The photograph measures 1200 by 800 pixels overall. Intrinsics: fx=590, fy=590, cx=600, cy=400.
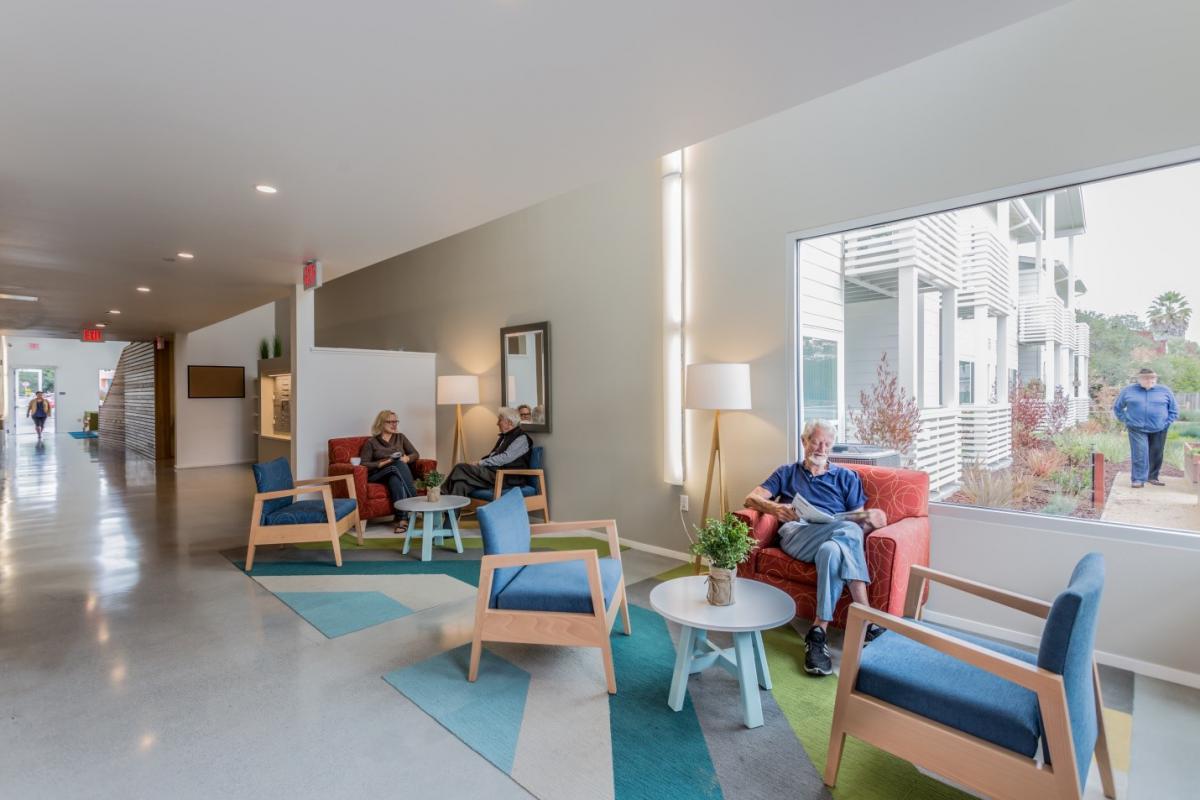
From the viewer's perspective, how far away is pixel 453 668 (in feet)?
9.64

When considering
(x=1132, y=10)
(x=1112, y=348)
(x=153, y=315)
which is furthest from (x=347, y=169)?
(x=153, y=315)

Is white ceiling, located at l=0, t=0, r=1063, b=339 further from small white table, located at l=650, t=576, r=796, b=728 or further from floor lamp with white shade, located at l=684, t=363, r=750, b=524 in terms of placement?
small white table, located at l=650, t=576, r=796, b=728

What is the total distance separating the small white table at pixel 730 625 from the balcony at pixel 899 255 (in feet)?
7.52

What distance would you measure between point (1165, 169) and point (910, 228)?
120 cm

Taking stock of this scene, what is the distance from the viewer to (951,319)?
12.4 feet

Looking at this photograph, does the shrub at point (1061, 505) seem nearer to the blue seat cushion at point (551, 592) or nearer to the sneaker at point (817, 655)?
the sneaker at point (817, 655)

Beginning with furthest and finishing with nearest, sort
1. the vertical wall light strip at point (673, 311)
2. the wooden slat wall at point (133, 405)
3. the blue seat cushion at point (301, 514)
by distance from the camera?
the wooden slat wall at point (133, 405) < the vertical wall light strip at point (673, 311) < the blue seat cushion at point (301, 514)

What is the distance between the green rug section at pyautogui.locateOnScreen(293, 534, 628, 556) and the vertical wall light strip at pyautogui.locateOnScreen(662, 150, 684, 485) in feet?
3.34

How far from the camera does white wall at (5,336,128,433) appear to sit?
61.7 ft

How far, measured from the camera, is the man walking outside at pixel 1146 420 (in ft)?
9.90

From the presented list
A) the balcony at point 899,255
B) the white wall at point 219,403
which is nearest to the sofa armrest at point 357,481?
the balcony at point 899,255

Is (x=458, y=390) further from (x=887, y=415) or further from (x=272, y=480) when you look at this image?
(x=887, y=415)

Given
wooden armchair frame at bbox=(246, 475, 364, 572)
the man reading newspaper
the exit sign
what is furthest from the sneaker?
the exit sign

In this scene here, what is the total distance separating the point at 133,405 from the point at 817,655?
16552 mm
